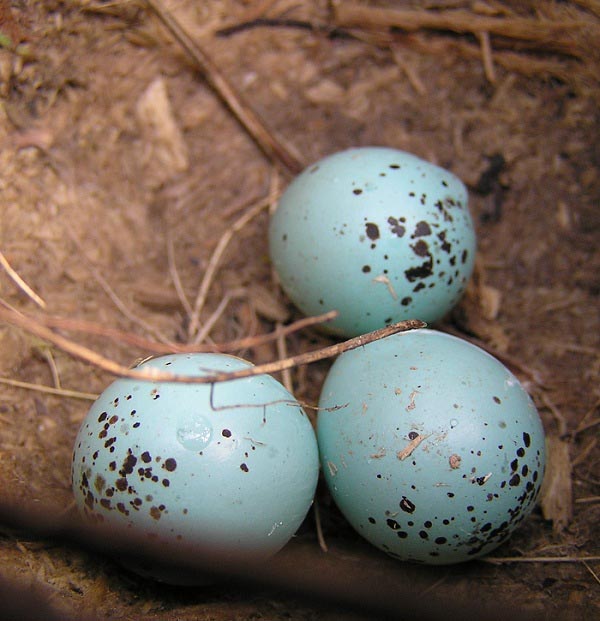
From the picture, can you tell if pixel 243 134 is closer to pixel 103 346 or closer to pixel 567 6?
pixel 103 346

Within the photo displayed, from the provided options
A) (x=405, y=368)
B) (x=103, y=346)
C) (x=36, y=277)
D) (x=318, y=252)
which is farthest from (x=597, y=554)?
(x=36, y=277)

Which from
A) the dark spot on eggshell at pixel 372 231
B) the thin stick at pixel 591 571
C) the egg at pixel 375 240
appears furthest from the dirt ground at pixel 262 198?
the dark spot on eggshell at pixel 372 231

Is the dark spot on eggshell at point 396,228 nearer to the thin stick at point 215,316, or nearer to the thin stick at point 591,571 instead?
the thin stick at point 215,316

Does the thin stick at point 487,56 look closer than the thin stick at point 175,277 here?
No

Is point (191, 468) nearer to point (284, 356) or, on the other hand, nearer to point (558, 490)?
point (284, 356)

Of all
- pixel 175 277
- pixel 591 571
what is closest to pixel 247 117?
pixel 175 277

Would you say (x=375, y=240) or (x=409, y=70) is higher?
(x=409, y=70)
